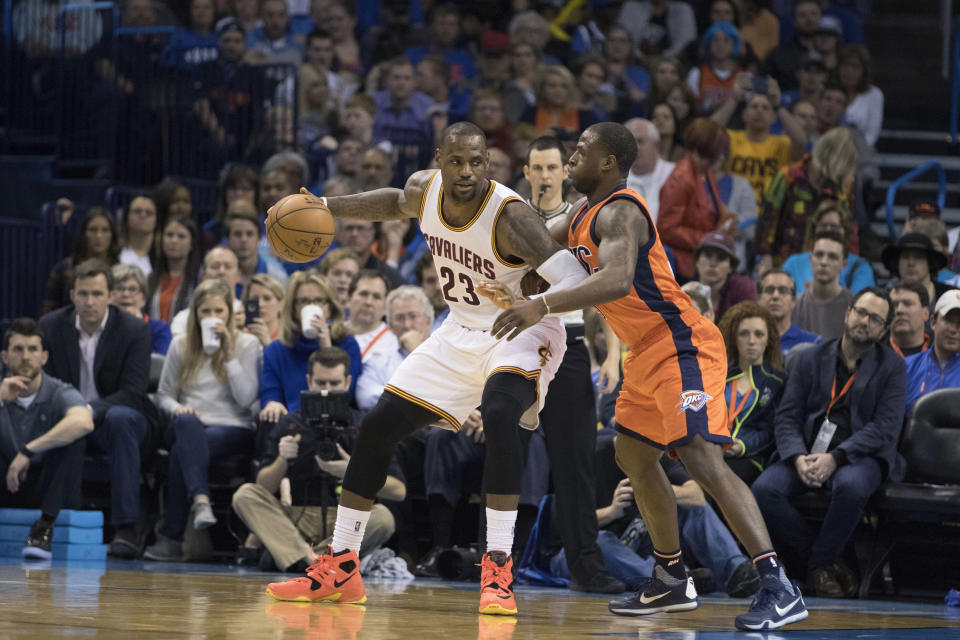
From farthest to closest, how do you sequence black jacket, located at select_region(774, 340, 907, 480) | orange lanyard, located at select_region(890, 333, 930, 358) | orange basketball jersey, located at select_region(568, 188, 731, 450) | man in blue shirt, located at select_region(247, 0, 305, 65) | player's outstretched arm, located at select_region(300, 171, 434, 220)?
man in blue shirt, located at select_region(247, 0, 305, 65) → orange lanyard, located at select_region(890, 333, 930, 358) → black jacket, located at select_region(774, 340, 907, 480) → player's outstretched arm, located at select_region(300, 171, 434, 220) → orange basketball jersey, located at select_region(568, 188, 731, 450)

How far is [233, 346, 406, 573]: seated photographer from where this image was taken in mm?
8117

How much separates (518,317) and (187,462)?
420 cm

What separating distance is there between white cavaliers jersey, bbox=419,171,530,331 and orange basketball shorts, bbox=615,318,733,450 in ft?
2.13

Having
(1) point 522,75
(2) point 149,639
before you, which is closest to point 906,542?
(2) point 149,639

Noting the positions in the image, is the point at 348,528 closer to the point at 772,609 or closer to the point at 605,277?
the point at 605,277

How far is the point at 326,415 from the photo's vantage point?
8.05 meters

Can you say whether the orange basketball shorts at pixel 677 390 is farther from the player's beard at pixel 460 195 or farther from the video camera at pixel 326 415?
the video camera at pixel 326 415

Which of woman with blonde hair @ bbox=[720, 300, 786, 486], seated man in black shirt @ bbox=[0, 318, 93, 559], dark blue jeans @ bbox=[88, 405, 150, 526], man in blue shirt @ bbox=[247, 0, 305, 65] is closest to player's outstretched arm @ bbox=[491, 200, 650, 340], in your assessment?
woman with blonde hair @ bbox=[720, 300, 786, 486]

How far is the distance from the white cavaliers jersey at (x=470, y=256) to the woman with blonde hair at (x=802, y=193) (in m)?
4.97

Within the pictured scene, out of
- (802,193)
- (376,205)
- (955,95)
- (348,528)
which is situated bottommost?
(348,528)

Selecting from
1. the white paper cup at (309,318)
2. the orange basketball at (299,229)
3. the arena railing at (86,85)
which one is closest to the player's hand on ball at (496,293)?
the orange basketball at (299,229)

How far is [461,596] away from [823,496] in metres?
2.47

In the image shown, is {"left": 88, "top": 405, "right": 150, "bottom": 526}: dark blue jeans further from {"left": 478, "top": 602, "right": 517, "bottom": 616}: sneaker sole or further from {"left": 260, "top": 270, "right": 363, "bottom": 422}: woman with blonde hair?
{"left": 478, "top": 602, "right": 517, "bottom": 616}: sneaker sole

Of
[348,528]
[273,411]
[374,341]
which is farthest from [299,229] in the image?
[374,341]
